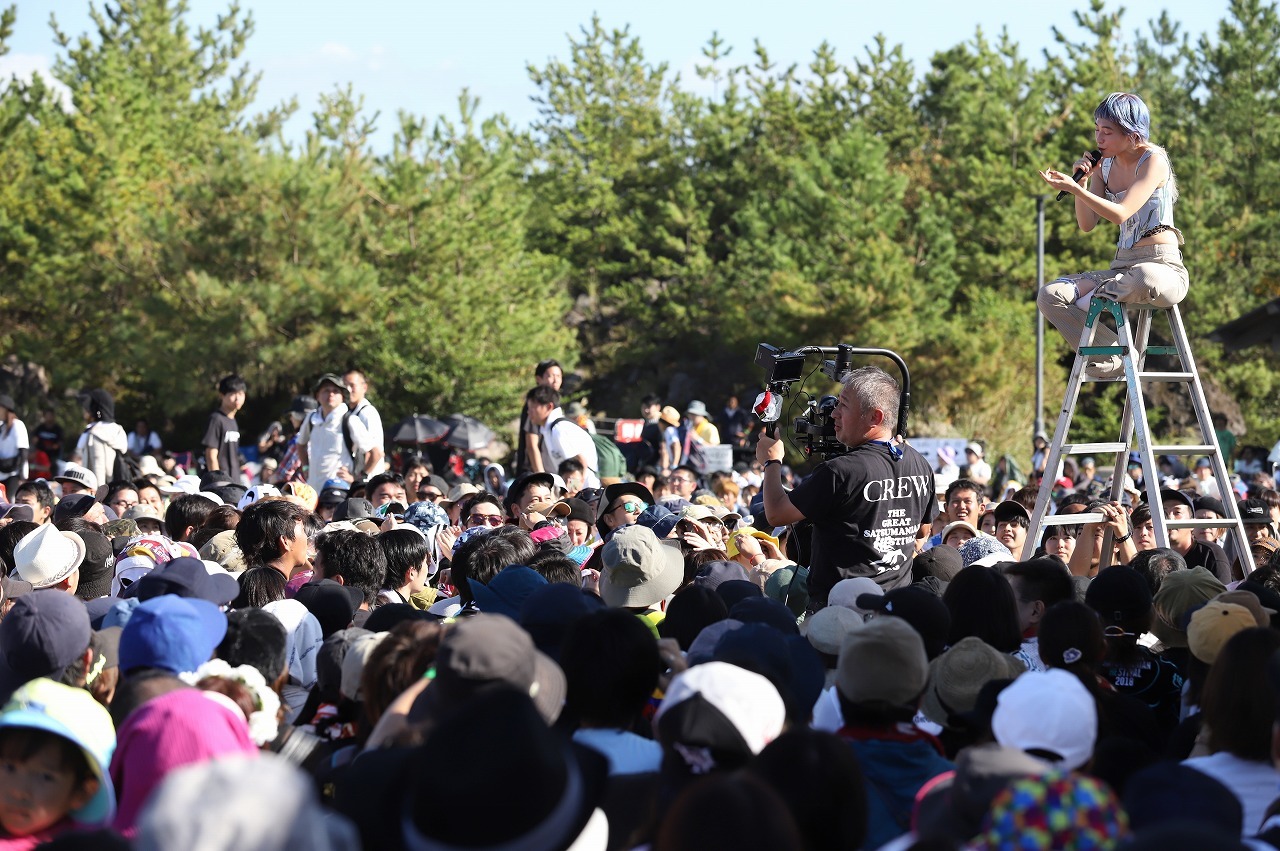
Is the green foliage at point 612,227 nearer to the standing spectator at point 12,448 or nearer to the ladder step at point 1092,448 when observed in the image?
the standing spectator at point 12,448

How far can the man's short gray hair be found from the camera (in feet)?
16.9

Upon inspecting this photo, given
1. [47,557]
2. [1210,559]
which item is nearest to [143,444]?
[47,557]

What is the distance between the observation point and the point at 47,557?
5.58 m

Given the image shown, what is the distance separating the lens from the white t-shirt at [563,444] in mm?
9719

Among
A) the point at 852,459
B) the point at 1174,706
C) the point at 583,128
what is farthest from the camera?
the point at 583,128

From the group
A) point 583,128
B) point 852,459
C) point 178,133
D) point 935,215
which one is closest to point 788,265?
point 935,215

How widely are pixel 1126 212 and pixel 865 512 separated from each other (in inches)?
69.9

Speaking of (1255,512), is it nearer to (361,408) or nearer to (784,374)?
(784,374)

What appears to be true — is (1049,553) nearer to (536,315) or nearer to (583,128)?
(536,315)

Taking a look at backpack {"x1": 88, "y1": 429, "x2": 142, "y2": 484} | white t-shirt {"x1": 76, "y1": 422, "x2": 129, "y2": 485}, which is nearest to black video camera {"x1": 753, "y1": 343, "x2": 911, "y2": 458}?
white t-shirt {"x1": 76, "y1": 422, "x2": 129, "y2": 485}

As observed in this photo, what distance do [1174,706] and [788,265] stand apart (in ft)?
93.6

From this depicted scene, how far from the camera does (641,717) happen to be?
12.1ft

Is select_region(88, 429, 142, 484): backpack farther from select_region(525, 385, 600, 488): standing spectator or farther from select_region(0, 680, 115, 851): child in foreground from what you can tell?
select_region(0, 680, 115, 851): child in foreground

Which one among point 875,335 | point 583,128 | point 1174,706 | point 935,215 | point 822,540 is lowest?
point 1174,706
